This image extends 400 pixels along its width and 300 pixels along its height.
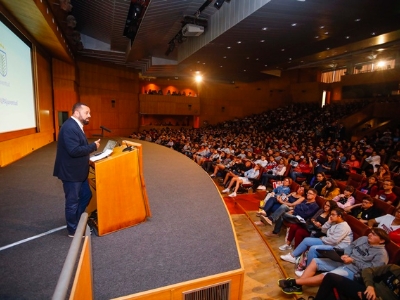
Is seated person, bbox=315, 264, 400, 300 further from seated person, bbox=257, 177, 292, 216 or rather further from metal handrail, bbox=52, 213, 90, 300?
metal handrail, bbox=52, 213, 90, 300

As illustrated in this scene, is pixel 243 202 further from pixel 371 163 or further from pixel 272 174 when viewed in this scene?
pixel 371 163

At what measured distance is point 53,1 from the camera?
5.79 meters

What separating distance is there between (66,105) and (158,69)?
531 centimetres

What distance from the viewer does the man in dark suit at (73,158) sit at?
198cm

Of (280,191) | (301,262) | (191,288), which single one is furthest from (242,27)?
(191,288)

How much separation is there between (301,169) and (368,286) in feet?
13.9

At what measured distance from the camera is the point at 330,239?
292 centimetres

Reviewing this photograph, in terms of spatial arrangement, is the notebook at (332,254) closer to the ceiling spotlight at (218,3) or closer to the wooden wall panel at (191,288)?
the wooden wall panel at (191,288)

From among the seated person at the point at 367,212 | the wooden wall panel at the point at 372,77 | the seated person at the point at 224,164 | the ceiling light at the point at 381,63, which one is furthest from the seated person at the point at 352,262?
the ceiling light at the point at 381,63

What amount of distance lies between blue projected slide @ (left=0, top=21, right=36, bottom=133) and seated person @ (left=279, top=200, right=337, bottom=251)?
529 cm

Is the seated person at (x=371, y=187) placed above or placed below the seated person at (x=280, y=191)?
above

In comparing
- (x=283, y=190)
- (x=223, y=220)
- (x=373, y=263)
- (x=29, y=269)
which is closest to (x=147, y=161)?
(x=283, y=190)

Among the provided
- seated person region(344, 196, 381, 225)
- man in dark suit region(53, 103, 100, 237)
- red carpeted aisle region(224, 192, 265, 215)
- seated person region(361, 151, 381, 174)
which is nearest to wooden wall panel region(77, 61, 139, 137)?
red carpeted aisle region(224, 192, 265, 215)

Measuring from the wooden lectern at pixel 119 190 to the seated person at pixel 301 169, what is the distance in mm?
4515
